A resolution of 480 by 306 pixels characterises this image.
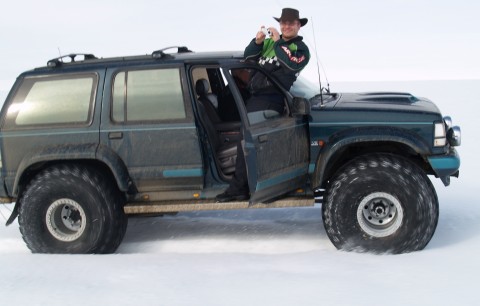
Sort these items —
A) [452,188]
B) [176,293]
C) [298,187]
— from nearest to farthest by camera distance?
[176,293], [298,187], [452,188]

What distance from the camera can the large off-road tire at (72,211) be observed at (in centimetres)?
642

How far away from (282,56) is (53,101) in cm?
241

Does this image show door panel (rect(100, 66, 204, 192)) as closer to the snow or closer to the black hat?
the snow

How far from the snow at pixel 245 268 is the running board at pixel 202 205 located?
0.45 meters

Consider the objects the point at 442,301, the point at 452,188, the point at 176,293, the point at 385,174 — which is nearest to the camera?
the point at 442,301

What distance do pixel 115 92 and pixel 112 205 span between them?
1.14m

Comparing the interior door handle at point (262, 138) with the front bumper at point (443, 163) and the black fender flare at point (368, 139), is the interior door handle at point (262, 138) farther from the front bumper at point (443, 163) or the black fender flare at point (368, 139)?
the front bumper at point (443, 163)

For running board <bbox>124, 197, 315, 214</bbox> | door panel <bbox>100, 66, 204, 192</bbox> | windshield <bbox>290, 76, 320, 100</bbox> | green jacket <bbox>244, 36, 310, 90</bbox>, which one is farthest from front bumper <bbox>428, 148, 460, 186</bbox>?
door panel <bbox>100, 66, 204, 192</bbox>

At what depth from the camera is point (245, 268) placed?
5.66 metres

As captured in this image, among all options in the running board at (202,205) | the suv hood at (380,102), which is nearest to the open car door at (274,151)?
the running board at (202,205)

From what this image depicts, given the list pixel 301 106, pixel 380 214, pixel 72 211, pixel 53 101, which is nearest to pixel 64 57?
pixel 53 101

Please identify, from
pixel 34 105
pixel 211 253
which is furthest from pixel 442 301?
pixel 34 105

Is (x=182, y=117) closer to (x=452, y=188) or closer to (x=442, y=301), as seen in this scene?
(x=442, y=301)

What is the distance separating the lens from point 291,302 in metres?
4.79
